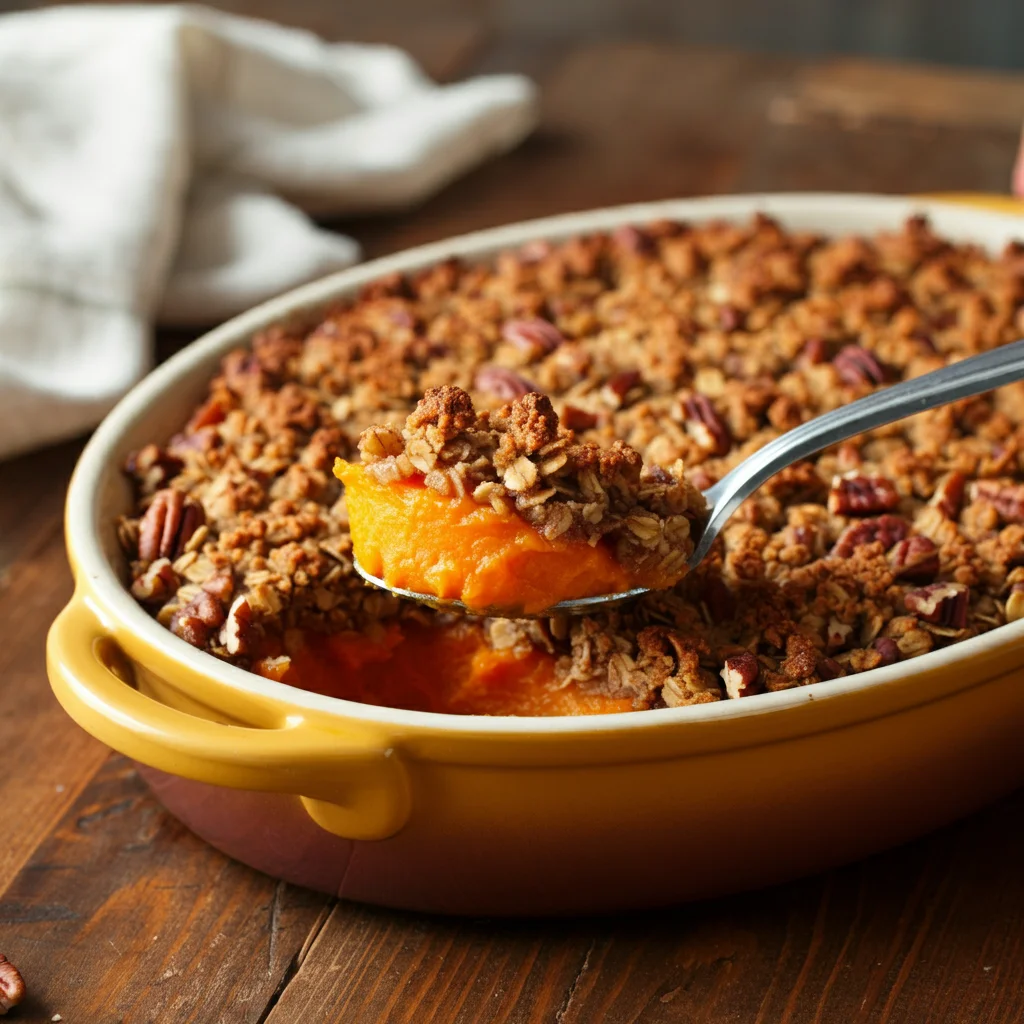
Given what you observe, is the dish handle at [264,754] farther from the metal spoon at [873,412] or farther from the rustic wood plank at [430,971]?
the metal spoon at [873,412]

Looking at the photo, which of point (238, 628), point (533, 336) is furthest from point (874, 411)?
point (238, 628)

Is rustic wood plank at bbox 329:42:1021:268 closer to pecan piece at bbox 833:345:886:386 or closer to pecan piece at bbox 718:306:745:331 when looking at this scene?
pecan piece at bbox 718:306:745:331

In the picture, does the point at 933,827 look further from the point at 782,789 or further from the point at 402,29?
the point at 402,29

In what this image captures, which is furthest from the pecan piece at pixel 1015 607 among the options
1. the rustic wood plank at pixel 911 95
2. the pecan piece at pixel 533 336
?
the rustic wood plank at pixel 911 95

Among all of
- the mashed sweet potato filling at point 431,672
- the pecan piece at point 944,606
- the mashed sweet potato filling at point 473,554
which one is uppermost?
the mashed sweet potato filling at point 473,554

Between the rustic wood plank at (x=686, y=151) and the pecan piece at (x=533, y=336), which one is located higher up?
the pecan piece at (x=533, y=336)

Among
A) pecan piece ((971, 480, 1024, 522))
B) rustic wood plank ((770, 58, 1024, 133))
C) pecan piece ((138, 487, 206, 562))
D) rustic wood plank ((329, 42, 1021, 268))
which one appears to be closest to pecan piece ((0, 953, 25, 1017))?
pecan piece ((138, 487, 206, 562))

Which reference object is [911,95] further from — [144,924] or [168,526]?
[144,924]
